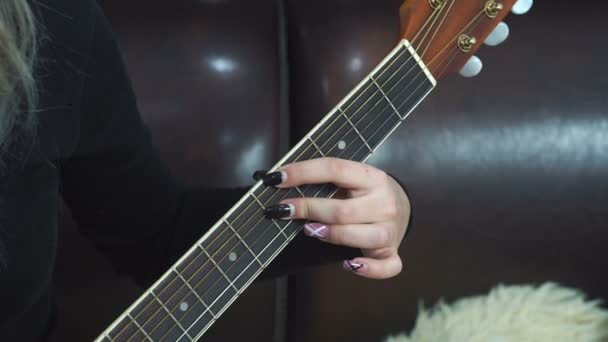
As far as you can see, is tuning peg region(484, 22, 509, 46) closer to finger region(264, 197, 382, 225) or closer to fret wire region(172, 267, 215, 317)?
finger region(264, 197, 382, 225)

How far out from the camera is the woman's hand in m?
0.46

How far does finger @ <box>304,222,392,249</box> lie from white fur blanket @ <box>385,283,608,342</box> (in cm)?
39

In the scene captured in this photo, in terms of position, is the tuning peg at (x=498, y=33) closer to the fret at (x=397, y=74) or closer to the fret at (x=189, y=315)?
the fret at (x=397, y=74)

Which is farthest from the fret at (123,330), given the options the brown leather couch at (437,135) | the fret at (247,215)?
the brown leather couch at (437,135)

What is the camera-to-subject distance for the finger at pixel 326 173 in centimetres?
46

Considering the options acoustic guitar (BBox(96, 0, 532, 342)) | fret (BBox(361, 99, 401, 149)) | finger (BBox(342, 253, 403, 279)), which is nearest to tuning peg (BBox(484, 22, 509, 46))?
acoustic guitar (BBox(96, 0, 532, 342))

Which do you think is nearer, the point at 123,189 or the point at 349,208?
the point at 349,208

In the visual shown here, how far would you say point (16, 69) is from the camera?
0.44 m

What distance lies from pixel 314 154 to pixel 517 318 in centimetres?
50

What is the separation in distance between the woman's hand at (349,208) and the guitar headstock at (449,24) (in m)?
0.13

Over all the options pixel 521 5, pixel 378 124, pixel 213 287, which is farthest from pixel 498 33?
pixel 213 287

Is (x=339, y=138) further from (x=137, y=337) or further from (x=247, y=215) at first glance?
(x=137, y=337)

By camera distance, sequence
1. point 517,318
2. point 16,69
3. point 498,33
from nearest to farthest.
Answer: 1. point 16,69
2. point 498,33
3. point 517,318

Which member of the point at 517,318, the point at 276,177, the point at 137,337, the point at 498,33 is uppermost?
the point at 498,33
